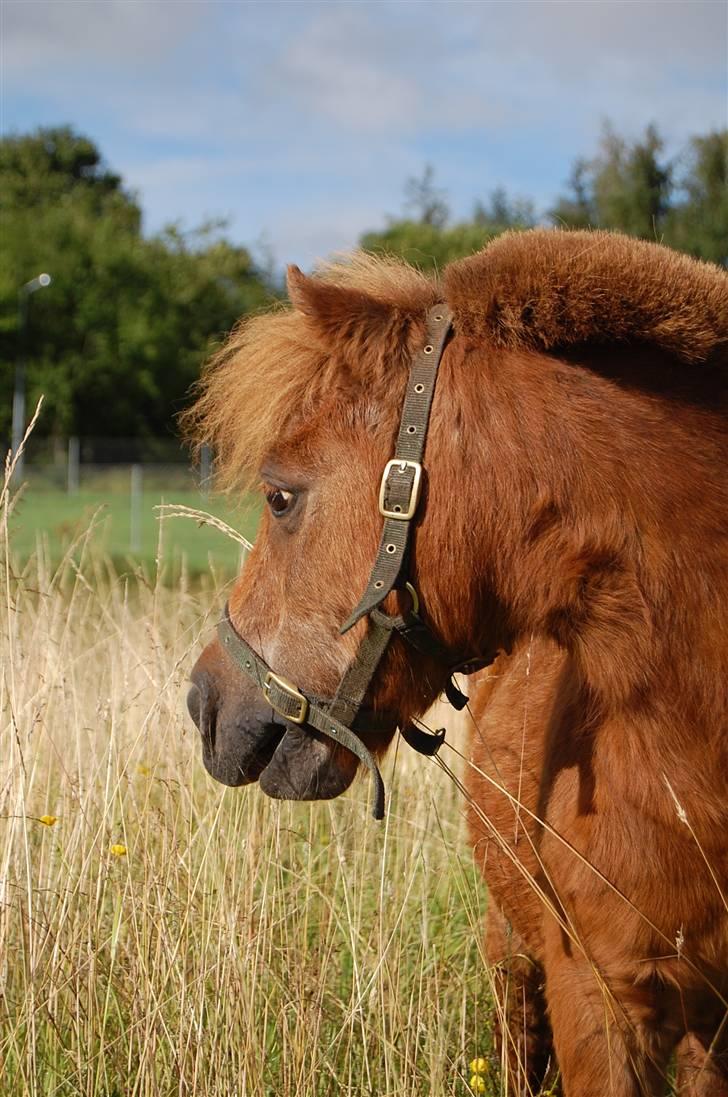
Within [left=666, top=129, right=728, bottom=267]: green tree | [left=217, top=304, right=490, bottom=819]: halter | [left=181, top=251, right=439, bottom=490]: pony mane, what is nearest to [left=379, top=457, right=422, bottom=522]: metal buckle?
[left=217, top=304, right=490, bottom=819]: halter

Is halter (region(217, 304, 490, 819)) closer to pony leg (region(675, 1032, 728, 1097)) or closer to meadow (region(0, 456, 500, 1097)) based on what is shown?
meadow (region(0, 456, 500, 1097))

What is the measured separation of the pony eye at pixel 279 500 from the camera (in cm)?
239

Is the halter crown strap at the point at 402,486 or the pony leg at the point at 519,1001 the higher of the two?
the halter crown strap at the point at 402,486

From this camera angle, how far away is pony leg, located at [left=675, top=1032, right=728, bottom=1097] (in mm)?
2711

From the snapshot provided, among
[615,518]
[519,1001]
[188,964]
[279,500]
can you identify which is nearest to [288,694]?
[279,500]

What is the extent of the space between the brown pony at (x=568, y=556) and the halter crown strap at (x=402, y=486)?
33 millimetres

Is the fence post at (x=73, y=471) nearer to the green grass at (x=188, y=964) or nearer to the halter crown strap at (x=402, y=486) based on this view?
the green grass at (x=188, y=964)

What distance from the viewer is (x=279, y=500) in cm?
241

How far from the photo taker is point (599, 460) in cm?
224

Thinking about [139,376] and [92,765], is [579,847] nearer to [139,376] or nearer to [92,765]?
[92,765]

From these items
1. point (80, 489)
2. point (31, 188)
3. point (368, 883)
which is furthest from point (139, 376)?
point (368, 883)

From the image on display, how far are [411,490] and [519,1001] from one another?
2101 mm

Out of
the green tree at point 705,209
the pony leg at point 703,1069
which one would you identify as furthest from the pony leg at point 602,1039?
the green tree at point 705,209

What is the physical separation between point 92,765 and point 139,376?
3682 cm
